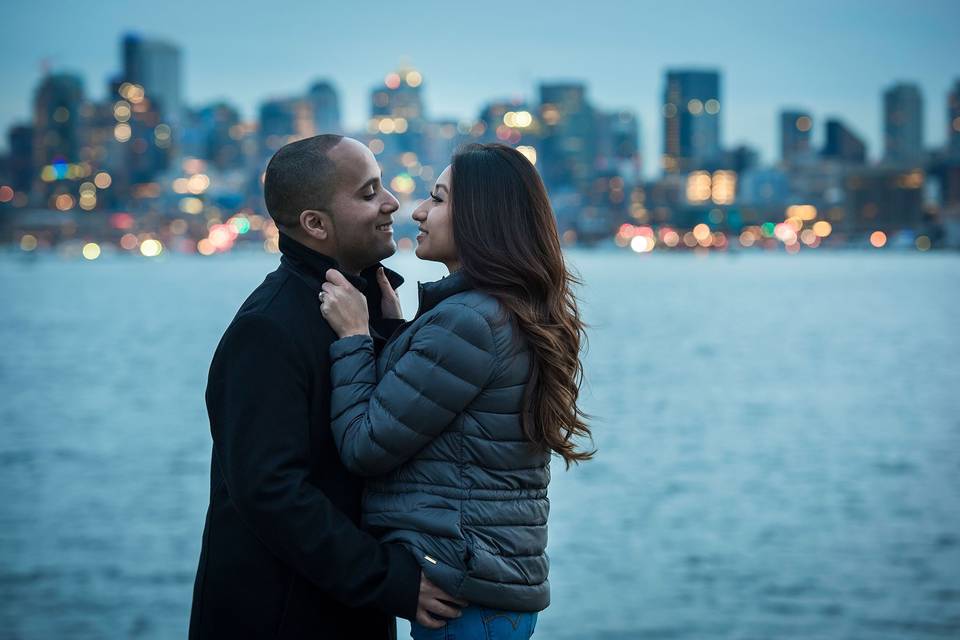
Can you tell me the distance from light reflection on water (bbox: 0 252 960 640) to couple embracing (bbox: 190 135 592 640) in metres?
2.78

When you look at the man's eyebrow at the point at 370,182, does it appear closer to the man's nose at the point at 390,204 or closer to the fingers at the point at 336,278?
the man's nose at the point at 390,204

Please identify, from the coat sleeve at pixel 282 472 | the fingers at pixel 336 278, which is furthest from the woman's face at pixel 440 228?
the coat sleeve at pixel 282 472

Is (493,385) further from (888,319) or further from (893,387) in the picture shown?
(888,319)

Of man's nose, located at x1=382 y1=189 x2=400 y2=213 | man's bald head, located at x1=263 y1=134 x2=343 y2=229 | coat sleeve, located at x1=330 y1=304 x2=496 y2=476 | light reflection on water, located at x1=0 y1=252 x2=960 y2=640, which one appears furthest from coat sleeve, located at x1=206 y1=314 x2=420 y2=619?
light reflection on water, located at x1=0 y1=252 x2=960 y2=640

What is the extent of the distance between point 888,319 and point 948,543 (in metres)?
61.6

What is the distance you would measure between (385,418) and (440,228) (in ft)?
1.97

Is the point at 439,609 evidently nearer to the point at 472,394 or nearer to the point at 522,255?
the point at 472,394

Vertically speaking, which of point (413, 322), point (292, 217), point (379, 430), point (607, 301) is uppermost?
point (292, 217)

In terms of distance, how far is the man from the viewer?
3.12m

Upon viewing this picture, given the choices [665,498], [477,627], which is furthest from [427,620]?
[665,498]

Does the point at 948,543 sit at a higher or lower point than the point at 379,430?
lower

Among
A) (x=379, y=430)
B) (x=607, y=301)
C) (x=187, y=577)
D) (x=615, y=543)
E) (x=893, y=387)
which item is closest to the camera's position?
(x=379, y=430)

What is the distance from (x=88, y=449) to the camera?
25922mm

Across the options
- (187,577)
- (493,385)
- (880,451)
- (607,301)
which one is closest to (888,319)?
(607,301)
